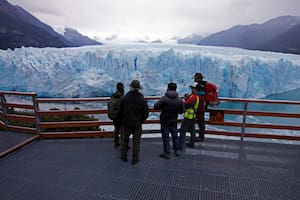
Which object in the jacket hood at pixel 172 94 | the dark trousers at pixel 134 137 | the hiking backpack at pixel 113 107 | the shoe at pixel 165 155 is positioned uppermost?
the jacket hood at pixel 172 94

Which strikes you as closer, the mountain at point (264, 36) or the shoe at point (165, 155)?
the shoe at point (165, 155)

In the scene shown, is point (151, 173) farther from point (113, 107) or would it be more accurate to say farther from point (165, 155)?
point (113, 107)

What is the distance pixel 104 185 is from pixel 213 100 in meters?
2.29

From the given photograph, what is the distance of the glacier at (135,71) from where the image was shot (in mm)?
18406

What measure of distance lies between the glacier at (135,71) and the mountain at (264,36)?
16.2m

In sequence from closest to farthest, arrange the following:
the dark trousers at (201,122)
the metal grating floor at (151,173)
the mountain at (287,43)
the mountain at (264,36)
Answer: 1. the metal grating floor at (151,173)
2. the dark trousers at (201,122)
3. the mountain at (287,43)
4. the mountain at (264,36)

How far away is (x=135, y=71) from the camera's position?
63.7 feet

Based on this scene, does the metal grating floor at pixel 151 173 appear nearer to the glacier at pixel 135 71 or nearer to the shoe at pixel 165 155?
the shoe at pixel 165 155

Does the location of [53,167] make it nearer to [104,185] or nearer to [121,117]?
[104,185]

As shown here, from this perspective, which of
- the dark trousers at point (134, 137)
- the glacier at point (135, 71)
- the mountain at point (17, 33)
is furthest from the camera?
the mountain at point (17, 33)

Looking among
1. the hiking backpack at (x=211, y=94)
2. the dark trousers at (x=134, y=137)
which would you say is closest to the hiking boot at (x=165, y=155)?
the dark trousers at (x=134, y=137)

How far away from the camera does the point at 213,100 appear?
152 inches

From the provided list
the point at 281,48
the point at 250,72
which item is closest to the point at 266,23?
the point at 281,48

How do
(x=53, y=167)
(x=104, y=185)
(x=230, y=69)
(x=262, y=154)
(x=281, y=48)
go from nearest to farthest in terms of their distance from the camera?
(x=104, y=185), (x=53, y=167), (x=262, y=154), (x=230, y=69), (x=281, y=48)
